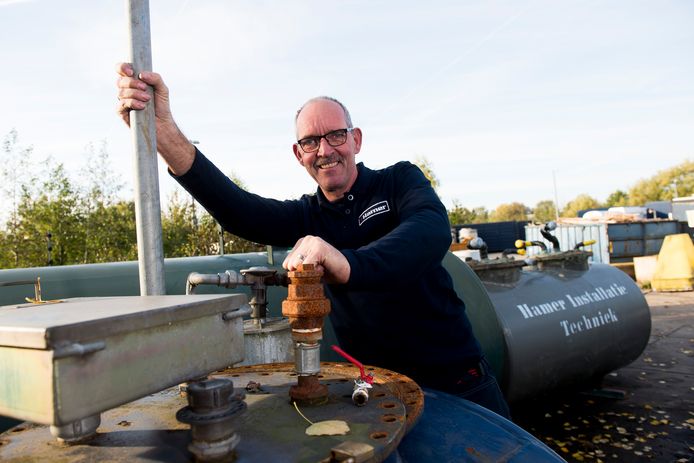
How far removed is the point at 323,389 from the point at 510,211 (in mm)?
73632

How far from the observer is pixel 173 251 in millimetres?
13594

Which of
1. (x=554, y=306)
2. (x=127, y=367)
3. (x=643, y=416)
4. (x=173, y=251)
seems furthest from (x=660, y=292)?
(x=127, y=367)

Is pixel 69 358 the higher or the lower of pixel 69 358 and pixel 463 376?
the higher

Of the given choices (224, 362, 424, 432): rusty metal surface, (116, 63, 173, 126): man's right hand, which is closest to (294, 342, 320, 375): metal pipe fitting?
(224, 362, 424, 432): rusty metal surface

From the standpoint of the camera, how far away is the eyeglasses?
234 cm

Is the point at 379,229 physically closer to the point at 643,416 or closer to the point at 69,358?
the point at 69,358

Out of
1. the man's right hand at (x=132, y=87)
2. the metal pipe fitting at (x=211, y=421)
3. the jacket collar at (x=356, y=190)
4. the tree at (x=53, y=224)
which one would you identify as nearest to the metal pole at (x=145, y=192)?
the man's right hand at (x=132, y=87)

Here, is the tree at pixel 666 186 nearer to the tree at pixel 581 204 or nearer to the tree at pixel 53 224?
the tree at pixel 581 204

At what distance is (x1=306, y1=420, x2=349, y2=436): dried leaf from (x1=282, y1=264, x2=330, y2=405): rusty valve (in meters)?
0.15

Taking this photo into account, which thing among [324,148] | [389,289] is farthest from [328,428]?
[324,148]

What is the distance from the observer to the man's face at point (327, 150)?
2.34m

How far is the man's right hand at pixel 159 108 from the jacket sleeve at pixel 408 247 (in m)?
0.75

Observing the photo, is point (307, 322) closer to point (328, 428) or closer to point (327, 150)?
point (328, 428)

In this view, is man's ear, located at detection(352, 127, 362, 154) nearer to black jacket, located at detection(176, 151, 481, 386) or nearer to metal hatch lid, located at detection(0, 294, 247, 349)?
black jacket, located at detection(176, 151, 481, 386)
